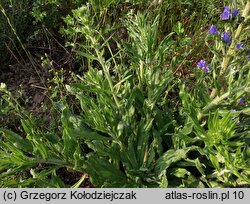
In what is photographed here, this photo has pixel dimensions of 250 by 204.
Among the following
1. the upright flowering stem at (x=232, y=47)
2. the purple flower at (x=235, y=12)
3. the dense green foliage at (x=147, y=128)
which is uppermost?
the purple flower at (x=235, y=12)

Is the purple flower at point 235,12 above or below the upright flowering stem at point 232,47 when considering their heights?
above

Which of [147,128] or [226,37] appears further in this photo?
[147,128]

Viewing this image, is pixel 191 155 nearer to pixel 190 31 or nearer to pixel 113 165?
pixel 113 165

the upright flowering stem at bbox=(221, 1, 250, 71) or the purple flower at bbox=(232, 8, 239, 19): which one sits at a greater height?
the purple flower at bbox=(232, 8, 239, 19)

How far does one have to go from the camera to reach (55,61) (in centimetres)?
320

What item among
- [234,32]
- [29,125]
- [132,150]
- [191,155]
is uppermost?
[234,32]

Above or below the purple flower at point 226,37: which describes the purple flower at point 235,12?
above

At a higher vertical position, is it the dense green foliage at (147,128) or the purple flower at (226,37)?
the purple flower at (226,37)

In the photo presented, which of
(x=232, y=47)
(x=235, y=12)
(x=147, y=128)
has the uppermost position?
(x=235, y=12)

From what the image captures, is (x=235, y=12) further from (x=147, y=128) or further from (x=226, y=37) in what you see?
(x=147, y=128)

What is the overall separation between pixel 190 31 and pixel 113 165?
1.66 meters

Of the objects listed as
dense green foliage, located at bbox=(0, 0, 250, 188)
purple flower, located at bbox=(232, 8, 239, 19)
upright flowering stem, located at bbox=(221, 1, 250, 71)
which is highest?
purple flower, located at bbox=(232, 8, 239, 19)

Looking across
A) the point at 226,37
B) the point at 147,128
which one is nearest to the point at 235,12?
the point at 226,37
